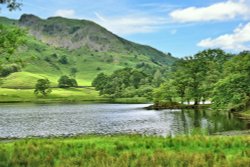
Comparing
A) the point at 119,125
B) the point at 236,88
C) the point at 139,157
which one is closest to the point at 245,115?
the point at 236,88

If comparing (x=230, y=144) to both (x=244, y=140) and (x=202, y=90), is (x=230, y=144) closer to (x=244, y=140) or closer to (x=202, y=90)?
(x=244, y=140)

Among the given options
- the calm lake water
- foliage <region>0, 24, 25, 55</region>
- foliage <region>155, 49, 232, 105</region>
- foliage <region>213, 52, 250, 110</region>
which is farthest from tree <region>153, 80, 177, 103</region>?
foliage <region>0, 24, 25, 55</region>

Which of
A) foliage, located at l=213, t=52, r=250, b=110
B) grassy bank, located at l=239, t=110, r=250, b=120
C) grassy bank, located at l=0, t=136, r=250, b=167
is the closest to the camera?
grassy bank, located at l=0, t=136, r=250, b=167

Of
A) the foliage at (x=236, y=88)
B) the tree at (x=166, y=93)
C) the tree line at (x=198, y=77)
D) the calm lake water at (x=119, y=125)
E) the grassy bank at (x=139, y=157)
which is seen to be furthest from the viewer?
the tree at (x=166, y=93)

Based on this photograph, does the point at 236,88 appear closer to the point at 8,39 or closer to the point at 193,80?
the point at 193,80

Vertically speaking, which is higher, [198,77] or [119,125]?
[198,77]

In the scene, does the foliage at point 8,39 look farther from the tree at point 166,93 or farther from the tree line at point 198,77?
the tree at point 166,93

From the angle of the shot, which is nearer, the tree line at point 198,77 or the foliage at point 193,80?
the tree line at point 198,77

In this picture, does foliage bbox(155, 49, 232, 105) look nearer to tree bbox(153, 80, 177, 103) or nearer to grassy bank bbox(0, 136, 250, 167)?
tree bbox(153, 80, 177, 103)

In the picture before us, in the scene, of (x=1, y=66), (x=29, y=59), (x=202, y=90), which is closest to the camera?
(x=1, y=66)

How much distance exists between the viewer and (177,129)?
68.3 metres

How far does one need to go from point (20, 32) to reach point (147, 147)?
13158 mm

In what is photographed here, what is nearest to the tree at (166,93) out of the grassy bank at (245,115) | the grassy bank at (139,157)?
the grassy bank at (245,115)

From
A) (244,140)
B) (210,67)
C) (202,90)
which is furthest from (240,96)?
(244,140)
